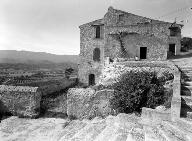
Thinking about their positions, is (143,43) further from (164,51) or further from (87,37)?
(87,37)

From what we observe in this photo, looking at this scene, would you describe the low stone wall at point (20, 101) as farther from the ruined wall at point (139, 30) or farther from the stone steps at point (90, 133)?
the ruined wall at point (139, 30)

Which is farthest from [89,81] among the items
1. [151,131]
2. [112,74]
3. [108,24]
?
[151,131]

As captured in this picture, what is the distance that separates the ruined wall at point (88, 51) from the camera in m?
27.5

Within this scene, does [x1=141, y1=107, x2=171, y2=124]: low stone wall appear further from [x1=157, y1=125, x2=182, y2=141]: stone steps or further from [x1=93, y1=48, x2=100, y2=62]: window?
[x1=93, y1=48, x2=100, y2=62]: window

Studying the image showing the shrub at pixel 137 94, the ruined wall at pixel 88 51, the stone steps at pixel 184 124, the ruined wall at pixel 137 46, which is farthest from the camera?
the ruined wall at pixel 88 51

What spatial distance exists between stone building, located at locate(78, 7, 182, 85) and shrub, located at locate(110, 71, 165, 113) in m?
11.8

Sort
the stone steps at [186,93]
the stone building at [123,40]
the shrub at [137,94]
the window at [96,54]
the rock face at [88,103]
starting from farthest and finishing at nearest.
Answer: the window at [96,54]
the stone building at [123,40]
the rock face at [88,103]
the shrub at [137,94]
the stone steps at [186,93]

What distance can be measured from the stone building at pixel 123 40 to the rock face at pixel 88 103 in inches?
462

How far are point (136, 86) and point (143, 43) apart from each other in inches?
594

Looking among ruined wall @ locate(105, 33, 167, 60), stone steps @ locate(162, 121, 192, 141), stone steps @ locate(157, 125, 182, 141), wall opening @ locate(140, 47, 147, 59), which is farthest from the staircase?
wall opening @ locate(140, 47, 147, 59)

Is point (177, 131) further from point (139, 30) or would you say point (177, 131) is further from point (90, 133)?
point (139, 30)

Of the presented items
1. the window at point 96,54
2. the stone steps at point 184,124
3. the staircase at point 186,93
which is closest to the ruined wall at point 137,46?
the window at point 96,54

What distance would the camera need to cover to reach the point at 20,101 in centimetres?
1094

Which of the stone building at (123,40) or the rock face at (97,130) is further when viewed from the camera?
the stone building at (123,40)
